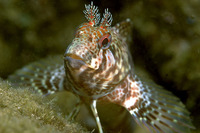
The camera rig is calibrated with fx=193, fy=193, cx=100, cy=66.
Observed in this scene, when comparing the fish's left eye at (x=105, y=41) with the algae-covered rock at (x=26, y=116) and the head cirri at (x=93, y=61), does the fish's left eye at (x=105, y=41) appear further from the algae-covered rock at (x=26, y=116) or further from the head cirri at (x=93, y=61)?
the algae-covered rock at (x=26, y=116)

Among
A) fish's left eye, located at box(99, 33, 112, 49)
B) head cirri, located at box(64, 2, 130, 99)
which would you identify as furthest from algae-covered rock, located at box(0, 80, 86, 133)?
fish's left eye, located at box(99, 33, 112, 49)

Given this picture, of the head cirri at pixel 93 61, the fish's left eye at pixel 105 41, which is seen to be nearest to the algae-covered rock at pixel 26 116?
the head cirri at pixel 93 61

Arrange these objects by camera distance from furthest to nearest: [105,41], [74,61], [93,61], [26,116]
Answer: [105,41] < [93,61] < [74,61] < [26,116]

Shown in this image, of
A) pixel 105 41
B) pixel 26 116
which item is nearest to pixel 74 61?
pixel 105 41

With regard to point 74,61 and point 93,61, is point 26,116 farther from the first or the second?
point 93,61

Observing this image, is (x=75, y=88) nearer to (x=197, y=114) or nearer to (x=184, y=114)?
(x=184, y=114)

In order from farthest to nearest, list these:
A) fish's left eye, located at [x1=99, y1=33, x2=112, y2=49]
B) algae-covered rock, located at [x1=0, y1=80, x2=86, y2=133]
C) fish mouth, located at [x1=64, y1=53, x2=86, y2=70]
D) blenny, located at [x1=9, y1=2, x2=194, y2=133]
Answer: fish's left eye, located at [x1=99, y1=33, x2=112, y2=49] < blenny, located at [x1=9, y1=2, x2=194, y2=133] < fish mouth, located at [x1=64, y1=53, x2=86, y2=70] < algae-covered rock, located at [x1=0, y1=80, x2=86, y2=133]

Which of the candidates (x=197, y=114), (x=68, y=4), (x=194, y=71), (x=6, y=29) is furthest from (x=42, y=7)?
(x=197, y=114)

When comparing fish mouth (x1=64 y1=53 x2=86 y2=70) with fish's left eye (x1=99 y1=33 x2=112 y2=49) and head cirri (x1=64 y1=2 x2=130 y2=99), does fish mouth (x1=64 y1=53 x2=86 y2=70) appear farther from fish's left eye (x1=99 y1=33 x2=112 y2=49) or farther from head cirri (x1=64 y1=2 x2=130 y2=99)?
fish's left eye (x1=99 y1=33 x2=112 y2=49)
